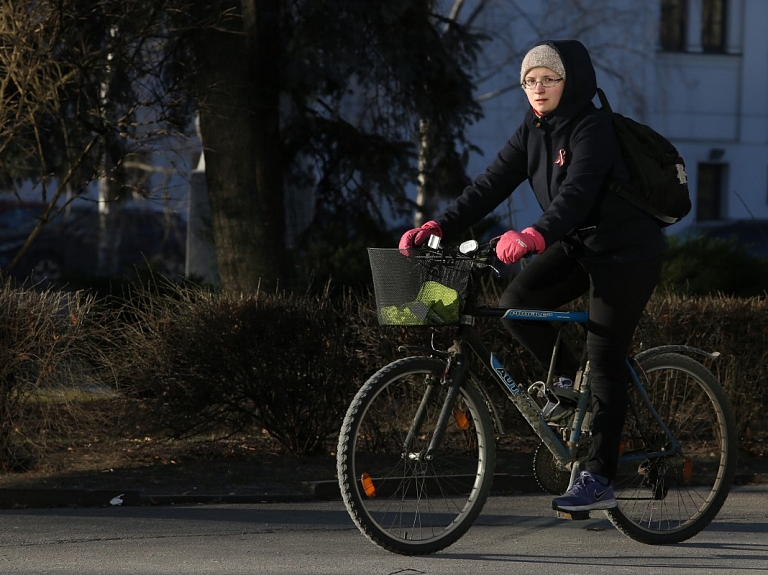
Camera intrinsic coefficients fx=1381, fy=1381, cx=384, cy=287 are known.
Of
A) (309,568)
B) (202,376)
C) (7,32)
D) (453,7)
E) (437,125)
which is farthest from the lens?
(453,7)

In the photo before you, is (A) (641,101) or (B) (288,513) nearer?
(B) (288,513)

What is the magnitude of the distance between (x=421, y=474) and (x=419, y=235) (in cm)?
90

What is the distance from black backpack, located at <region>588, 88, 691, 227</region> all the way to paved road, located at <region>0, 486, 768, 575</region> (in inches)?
52.5

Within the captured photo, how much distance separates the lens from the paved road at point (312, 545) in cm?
507

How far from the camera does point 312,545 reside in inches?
218

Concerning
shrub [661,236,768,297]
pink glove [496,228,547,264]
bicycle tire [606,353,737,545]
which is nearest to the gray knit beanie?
Answer: pink glove [496,228,547,264]

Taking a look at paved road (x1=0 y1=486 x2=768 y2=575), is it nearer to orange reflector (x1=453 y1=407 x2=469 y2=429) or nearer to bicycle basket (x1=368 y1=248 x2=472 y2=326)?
orange reflector (x1=453 y1=407 x2=469 y2=429)

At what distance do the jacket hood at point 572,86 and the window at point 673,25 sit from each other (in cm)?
2809

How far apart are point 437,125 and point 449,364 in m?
7.69

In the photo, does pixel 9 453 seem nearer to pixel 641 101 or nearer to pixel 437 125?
pixel 437 125

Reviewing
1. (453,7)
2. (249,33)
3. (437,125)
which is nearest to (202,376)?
(249,33)

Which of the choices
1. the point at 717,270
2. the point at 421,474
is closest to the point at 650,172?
the point at 421,474

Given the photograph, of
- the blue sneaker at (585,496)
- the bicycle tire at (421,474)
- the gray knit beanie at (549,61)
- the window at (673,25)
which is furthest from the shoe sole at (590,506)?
the window at (673,25)

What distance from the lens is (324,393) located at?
25.5 ft
